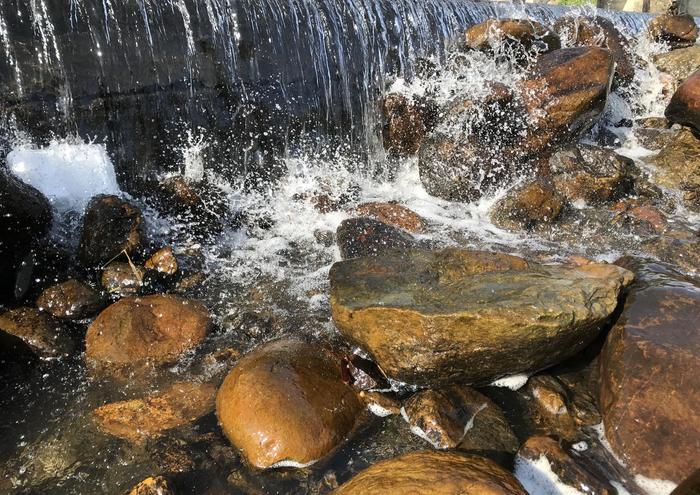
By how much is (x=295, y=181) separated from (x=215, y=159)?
99 cm

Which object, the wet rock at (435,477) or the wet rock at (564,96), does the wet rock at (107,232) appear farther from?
the wet rock at (564,96)

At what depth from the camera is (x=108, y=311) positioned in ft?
12.5

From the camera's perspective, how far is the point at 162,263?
4.52m

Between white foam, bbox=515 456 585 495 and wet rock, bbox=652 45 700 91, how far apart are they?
9.01m

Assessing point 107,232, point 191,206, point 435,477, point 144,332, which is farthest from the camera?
point 191,206

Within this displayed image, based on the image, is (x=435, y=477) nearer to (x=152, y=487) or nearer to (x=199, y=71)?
(x=152, y=487)

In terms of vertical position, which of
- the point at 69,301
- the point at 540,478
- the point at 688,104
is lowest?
the point at 540,478

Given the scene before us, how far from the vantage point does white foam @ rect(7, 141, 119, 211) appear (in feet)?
16.3

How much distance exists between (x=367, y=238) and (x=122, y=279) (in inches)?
83.7

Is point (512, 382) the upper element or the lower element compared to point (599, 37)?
lower

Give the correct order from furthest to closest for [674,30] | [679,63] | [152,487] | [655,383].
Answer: [674,30] < [679,63] < [655,383] < [152,487]

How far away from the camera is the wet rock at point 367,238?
4.73 metres

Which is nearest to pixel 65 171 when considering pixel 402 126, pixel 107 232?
pixel 107 232

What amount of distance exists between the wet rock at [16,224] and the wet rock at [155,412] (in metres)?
1.65
